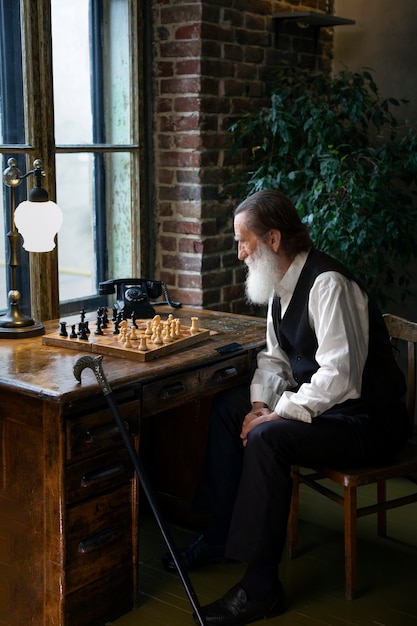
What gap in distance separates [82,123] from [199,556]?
1959 millimetres

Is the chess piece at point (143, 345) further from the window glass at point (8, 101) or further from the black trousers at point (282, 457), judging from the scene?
the window glass at point (8, 101)

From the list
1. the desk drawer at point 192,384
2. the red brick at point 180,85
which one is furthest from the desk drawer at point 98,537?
the red brick at point 180,85

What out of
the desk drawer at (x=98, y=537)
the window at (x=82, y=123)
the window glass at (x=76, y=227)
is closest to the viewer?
the desk drawer at (x=98, y=537)

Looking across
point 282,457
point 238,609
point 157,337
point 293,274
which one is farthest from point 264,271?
point 238,609

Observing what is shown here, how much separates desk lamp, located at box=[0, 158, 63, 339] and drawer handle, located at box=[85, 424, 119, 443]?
687 millimetres

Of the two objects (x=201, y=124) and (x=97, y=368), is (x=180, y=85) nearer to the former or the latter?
(x=201, y=124)

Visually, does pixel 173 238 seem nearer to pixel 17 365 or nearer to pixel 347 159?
pixel 347 159

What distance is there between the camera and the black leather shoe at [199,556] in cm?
334

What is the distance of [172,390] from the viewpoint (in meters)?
3.04

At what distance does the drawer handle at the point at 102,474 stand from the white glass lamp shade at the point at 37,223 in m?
0.90

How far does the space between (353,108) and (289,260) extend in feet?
4.43

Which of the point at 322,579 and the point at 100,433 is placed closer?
the point at 100,433

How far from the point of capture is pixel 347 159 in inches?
172

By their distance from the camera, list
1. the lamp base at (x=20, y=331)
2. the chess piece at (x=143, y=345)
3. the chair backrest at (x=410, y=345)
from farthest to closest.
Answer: the chair backrest at (x=410, y=345) < the lamp base at (x=20, y=331) < the chess piece at (x=143, y=345)
